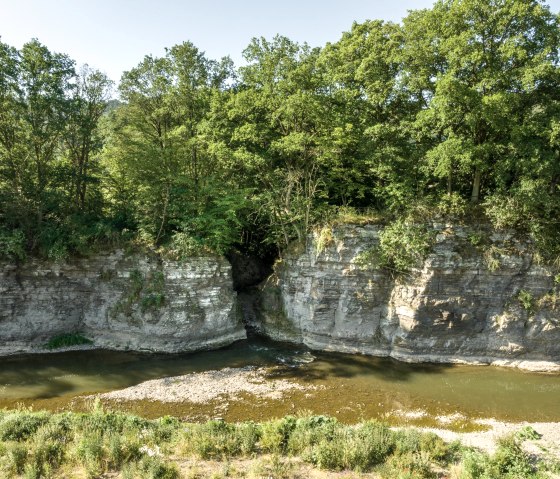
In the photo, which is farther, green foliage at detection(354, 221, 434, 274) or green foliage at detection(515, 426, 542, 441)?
green foliage at detection(354, 221, 434, 274)

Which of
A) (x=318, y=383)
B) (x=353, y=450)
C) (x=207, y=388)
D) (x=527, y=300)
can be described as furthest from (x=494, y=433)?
(x=207, y=388)

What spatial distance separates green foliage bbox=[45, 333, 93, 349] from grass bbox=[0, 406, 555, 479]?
25.9ft

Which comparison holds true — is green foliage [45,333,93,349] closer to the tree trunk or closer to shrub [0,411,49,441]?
shrub [0,411,49,441]

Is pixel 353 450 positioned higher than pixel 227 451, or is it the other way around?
pixel 353 450

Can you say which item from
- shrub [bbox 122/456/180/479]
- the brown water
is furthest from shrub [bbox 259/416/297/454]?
shrub [bbox 122/456/180/479]

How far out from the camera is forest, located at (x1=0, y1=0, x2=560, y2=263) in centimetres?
1619

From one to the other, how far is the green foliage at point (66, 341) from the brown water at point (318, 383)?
77cm

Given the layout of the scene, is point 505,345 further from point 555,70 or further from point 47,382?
point 47,382

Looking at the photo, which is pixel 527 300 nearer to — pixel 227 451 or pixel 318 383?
pixel 318 383

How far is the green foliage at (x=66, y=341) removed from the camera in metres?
19.5

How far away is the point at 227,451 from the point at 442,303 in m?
12.7

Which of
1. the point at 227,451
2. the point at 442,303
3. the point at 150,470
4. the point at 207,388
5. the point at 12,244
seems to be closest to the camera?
the point at 150,470

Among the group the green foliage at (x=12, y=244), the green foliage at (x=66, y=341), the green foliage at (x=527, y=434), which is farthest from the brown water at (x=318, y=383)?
the green foliage at (x=12, y=244)

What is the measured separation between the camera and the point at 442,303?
1819 centimetres
